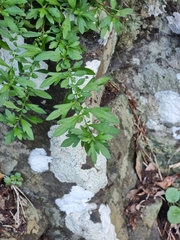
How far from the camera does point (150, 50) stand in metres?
1.87

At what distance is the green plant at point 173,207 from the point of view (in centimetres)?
198

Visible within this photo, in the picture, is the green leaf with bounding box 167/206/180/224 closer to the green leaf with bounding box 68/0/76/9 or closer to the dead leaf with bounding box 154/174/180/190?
the dead leaf with bounding box 154/174/180/190

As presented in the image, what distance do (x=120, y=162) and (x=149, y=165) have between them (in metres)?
0.28

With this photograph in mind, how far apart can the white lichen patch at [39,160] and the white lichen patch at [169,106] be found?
28.8 inches

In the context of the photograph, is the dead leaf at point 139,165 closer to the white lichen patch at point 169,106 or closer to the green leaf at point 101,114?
the white lichen patch at point 169,106

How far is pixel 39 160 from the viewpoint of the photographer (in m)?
1.60

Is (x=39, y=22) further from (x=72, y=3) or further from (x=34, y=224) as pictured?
(x=34, y=224)

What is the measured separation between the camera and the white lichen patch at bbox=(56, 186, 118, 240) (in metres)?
1.62

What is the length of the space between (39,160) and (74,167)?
6.4 inches

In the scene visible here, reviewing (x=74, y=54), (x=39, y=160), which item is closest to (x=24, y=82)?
(x=74, y=54)

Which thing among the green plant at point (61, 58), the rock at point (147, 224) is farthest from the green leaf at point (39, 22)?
the rock at point (147, 224)

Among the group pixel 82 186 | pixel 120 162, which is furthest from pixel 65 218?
pixel 120 162

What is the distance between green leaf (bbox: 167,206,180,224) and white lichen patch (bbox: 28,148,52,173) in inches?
31.7

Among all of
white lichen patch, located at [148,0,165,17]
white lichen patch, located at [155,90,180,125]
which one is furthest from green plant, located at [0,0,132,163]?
white lichen patch, located at [155,90,180,125]
